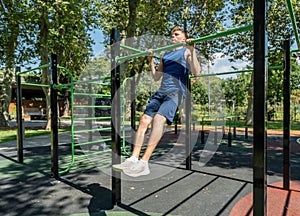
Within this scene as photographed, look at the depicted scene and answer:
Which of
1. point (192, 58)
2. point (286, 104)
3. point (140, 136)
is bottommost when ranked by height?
point (140, 136)

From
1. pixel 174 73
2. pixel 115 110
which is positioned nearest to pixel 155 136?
pixel 174 73

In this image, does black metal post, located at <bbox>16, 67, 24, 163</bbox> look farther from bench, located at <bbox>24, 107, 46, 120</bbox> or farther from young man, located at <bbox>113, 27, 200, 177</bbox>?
bench, located at <bbox>24, 107, 46, 120</bbox>

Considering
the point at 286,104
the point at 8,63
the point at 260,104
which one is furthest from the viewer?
the point at 8,63

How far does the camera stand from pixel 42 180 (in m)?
3.51

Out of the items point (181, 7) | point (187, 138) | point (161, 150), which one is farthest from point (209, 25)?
point (187, 138)

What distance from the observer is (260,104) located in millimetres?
1261

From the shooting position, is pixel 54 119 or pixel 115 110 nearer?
pixel 115 110

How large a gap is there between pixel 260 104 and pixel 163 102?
1029mm

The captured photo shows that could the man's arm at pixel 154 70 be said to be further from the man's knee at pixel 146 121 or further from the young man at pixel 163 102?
the man's knee at pixel 146 121

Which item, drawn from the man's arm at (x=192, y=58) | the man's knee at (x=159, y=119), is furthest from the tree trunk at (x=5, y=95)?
the man's knee at (x=159, y=119)

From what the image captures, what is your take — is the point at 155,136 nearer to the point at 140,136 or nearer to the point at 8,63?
the point at 140,136

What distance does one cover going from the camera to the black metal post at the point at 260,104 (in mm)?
1255

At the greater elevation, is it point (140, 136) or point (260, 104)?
point (260, 104)

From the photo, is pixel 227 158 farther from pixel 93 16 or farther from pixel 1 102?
pixel 1 102
